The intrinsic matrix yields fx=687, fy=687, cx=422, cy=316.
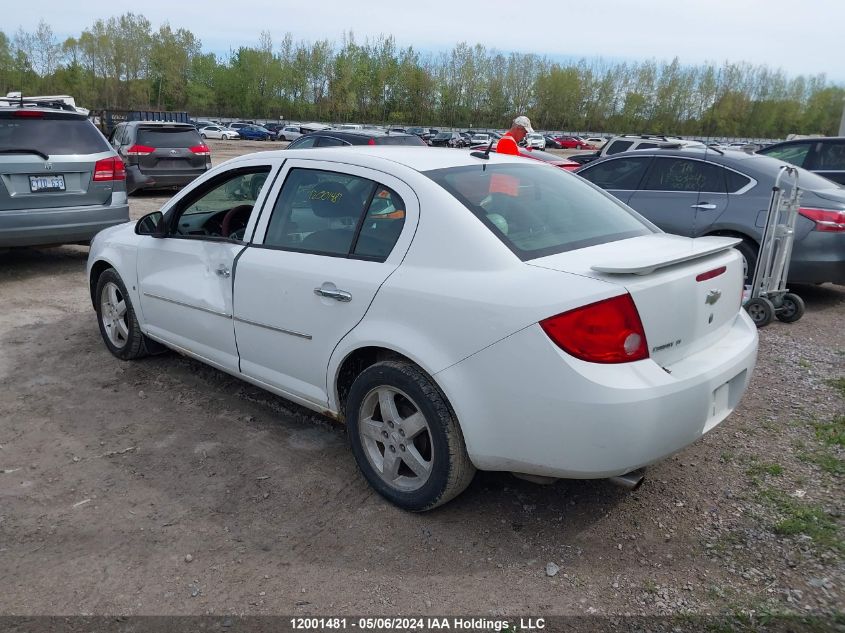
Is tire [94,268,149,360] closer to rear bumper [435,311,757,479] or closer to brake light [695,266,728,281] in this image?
rear bumper [435,311,757,479]

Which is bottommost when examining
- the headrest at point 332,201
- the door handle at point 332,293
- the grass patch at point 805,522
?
the grass patch at point 805,522

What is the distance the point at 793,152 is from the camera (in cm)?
1072

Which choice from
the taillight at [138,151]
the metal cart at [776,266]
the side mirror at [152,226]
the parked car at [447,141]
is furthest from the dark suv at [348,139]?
the parked car at [447,141]

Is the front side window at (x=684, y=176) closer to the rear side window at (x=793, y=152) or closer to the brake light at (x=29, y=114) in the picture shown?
the rear side window at (x=793, y=152)

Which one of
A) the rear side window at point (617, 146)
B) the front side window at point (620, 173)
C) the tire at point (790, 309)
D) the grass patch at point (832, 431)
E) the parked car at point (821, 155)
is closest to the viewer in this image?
the grass patch at point (832, 431)

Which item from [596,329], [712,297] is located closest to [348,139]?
[712,297]

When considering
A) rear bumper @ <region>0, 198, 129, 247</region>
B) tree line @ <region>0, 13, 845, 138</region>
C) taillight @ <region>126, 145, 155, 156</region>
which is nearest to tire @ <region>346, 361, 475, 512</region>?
rear bumper @ <region>0, 198, 129, 247</region>

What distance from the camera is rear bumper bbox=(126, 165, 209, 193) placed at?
43.6 ft

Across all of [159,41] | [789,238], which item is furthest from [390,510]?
[159,41]

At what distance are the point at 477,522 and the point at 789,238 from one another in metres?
4.34

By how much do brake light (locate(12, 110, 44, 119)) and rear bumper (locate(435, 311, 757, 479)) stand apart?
6.47 metres

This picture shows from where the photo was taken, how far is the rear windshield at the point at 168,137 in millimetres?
13469

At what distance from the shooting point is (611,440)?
2.57 metres

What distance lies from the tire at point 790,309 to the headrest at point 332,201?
4.70 meters
